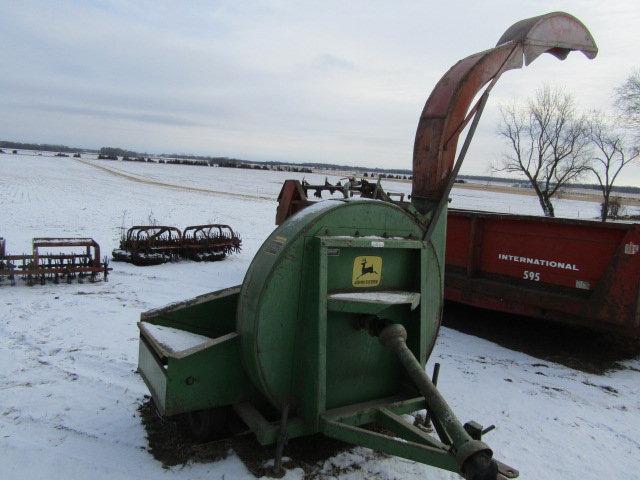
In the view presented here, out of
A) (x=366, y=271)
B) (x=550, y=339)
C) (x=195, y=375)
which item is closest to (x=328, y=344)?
(x=366, y=271)

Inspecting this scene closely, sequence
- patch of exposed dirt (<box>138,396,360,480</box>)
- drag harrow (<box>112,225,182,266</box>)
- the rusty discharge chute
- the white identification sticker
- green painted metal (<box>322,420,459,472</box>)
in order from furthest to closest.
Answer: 1. drag harrow (<box>112,225,182,266</box>)
2. the white identification sticker
3. the rusty discharge chute
4. patch of exposed dirt (<box>138,396,360,480</box>)
5. green painted metal (<box>322,420,459,472</box>)

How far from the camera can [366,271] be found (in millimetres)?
3424

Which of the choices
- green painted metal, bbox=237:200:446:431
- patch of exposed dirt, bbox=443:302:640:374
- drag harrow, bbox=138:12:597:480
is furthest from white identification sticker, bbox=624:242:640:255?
green painted metal, bbox=237:200:446:431

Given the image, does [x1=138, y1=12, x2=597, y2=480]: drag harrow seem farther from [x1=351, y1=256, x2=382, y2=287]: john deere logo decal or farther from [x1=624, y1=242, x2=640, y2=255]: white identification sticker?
[x1=624, y1=242, x2=640, y2=255]: white identification sticker

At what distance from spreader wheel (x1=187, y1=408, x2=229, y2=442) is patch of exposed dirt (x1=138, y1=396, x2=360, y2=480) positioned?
0.16 ft

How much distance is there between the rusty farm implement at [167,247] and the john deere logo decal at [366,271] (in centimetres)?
738

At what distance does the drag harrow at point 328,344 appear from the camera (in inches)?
123

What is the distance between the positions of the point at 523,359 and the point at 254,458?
→ 3850 mm

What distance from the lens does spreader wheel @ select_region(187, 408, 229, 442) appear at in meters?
3.53

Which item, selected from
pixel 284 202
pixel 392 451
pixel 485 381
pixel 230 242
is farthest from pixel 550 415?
pixel 230 242

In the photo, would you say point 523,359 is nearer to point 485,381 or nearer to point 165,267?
point 485,381

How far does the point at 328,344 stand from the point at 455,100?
2.30m

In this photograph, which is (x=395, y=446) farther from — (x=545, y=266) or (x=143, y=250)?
(x=143, y=250)

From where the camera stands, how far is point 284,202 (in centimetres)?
863
